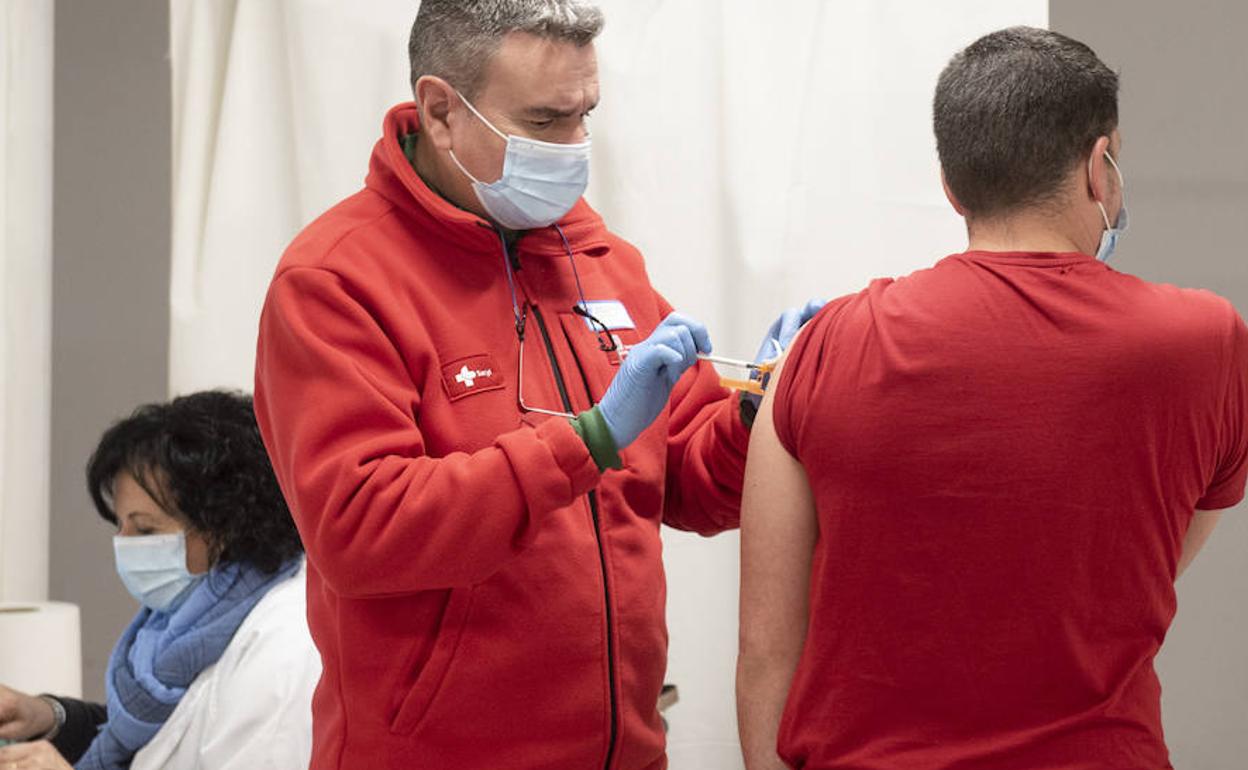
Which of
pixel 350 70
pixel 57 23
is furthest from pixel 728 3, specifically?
pixel 57 23

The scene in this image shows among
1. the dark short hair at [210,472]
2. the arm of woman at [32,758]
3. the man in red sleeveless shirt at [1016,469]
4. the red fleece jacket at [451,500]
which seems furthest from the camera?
the dark short hair at [210,472]

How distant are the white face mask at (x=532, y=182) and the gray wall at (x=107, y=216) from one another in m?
2.52

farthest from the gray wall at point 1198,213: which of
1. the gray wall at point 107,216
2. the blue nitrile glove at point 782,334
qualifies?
the gray wall at point 107,216

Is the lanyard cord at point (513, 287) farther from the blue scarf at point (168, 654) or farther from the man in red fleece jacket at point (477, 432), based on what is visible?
the blue scarf at point (168, 654)

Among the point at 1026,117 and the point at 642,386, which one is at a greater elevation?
the point at 1026,117

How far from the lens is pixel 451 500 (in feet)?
4.34

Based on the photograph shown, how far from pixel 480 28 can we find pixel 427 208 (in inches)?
7.5

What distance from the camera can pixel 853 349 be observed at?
1291mm

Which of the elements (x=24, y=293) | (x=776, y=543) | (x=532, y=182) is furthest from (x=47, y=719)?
(x=776, y=543)

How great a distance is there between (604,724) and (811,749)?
252 mm

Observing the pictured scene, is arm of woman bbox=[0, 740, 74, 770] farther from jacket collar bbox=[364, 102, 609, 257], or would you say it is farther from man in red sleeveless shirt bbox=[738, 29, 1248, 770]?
man in red sleeveless shirt bbox=[738, 29, 1248, 770]

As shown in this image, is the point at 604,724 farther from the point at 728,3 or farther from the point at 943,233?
the point at 728,3

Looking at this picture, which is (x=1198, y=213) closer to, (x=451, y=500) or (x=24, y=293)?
(x=451, y=500)

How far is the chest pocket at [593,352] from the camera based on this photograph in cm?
155
